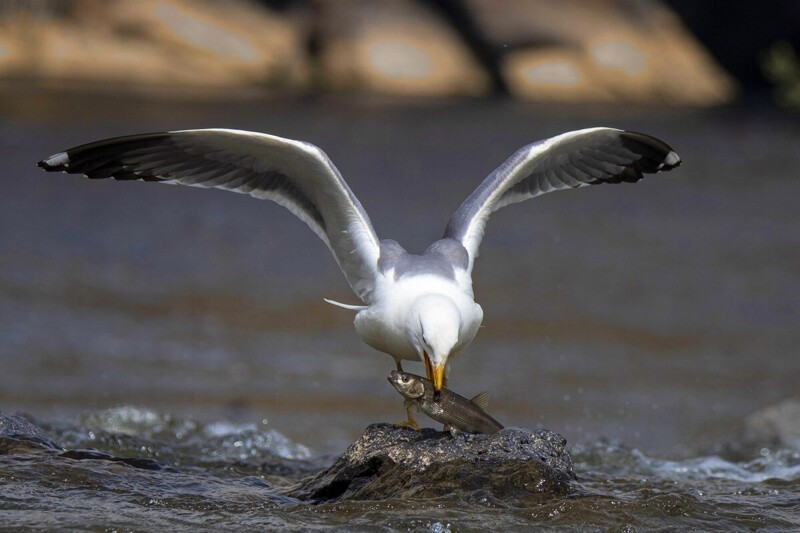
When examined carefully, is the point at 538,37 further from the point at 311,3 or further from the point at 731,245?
the point at 731,245

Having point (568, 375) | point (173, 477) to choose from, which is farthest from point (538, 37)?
point (173, 477)

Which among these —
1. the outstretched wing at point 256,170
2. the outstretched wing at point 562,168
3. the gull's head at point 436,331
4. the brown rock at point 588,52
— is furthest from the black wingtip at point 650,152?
the brown rock at point 588,52

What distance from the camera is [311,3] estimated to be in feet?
84.8

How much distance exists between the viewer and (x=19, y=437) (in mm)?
5617

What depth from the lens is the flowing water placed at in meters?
5.08

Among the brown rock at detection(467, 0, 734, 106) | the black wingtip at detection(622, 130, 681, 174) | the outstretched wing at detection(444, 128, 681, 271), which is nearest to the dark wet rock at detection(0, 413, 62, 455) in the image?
the outstretched wing at detection(444, 128, 681, 271)

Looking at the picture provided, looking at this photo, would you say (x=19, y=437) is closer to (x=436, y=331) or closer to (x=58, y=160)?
(x=58, y=160)

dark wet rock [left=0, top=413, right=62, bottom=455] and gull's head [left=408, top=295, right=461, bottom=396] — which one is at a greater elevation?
gull's head [left=408, top=295, right=461, bottom=396]

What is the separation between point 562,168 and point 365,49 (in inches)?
740

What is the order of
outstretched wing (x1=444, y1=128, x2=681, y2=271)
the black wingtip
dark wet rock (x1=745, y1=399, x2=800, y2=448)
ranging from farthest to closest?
dark wet rock (x1=745, y1=399, x2=800, y2=448)
the black wingtip
outstretched wing (x1=444, y1=128, x2=681, y2=271)

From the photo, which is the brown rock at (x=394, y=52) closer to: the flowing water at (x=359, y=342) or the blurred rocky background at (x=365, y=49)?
the blurred rocky background at (x=365, y=49)

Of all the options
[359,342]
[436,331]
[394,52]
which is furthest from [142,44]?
[436,331]

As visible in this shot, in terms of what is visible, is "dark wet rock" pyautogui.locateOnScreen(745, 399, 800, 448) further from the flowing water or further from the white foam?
the white foam

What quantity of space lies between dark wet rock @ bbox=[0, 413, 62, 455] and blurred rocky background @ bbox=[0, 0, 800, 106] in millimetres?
18359
